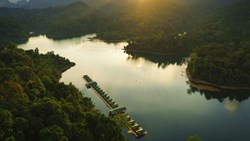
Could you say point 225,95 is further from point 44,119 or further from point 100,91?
point 44,119

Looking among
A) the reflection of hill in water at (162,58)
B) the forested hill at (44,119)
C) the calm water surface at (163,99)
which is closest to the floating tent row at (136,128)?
the calm water surface at (163,99)

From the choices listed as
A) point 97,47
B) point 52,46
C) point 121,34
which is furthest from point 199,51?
point 52,46

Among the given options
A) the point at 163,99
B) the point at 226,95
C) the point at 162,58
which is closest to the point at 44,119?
the point at 163,99

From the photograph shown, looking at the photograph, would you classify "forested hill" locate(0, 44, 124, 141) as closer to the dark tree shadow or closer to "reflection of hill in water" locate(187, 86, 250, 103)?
the dark tree shadow

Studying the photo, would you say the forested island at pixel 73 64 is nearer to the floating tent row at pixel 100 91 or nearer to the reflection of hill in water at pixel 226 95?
the reflection of hill in water at pixel 226 95

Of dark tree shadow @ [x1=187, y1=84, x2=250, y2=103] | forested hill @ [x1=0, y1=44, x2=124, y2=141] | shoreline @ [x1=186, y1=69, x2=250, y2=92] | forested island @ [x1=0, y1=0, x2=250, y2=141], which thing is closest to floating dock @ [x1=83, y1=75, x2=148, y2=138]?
forested island @ [x1=0, y1=0, x2=250, y2=141]

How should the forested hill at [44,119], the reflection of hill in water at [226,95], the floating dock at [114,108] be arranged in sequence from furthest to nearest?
the reflection of hill in water at [226,95]
the floating dock at [114,108]
the forested hill at [44,119]
